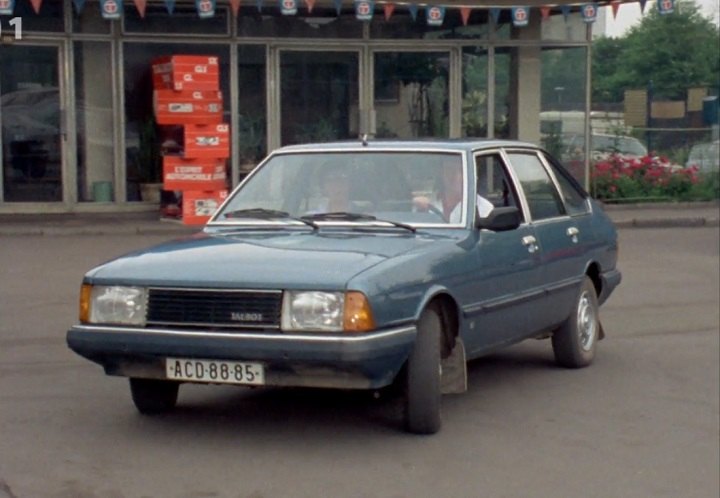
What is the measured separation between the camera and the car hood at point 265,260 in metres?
6.61

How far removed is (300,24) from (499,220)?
47.0 ft

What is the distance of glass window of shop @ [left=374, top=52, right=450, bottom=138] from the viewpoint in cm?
2217

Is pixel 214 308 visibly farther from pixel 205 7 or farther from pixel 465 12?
pixel 465 12

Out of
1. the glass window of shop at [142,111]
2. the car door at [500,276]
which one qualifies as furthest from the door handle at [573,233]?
the glass window of shop at [142,111]

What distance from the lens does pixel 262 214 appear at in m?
7.98

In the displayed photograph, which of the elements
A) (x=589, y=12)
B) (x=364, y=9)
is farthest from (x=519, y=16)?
(x=364, y=9)

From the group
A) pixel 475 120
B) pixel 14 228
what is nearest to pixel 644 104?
pixel 475 120

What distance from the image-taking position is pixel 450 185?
793cm

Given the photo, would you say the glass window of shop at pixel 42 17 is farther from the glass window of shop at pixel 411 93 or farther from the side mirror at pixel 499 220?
the side mirror at pixel 499 220

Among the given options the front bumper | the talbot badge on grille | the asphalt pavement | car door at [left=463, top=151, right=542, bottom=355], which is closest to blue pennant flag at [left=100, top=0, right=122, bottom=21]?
the asphalt pavement

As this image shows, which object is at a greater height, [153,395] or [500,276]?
[500,276]

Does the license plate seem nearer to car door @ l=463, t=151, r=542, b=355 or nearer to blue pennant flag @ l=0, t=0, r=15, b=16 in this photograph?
car door @ l=463, t=151, r=542, b=355

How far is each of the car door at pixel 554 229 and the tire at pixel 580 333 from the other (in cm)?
13

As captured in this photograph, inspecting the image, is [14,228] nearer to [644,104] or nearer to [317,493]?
[317,493]
